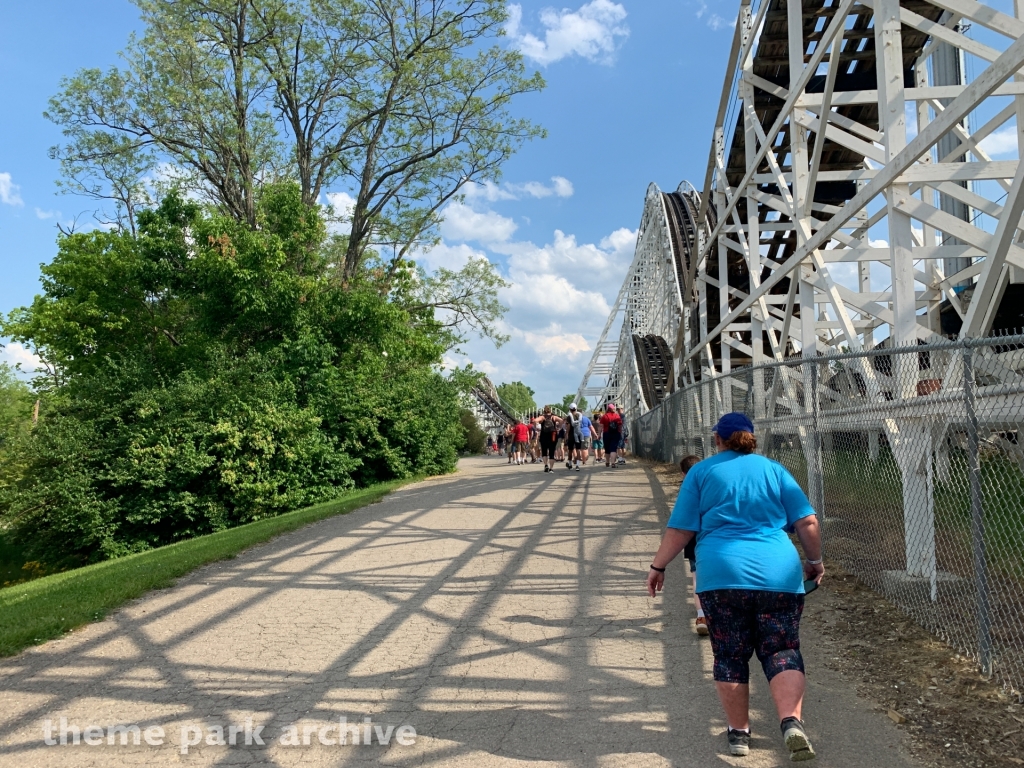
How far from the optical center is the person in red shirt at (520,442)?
2494 cm

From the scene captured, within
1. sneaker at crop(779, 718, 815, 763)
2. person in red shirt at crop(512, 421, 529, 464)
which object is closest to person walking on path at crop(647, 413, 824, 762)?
sneaker at crop(779, 718, 815, 763)

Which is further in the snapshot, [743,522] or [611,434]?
[611,434]

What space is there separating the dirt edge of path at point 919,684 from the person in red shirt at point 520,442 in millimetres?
19303

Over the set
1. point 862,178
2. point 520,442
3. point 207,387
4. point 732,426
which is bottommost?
point 520,442

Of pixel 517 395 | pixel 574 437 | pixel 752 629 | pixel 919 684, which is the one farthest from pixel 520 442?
pixel 517 395

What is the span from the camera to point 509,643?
5090 millimetres

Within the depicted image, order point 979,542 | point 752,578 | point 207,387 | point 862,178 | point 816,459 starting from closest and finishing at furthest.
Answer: point 752,578
point 979,542
point 816,459
point 862,178
point 207,387

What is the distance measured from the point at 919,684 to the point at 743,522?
159 cm

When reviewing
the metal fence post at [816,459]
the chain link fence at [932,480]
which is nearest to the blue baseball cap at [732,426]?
the chain link fence at [932,480]

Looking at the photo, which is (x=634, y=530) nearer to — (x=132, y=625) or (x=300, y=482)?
(x=132, y=625)

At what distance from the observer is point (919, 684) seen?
13.1 ft

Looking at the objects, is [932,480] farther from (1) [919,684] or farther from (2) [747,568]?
(2) [747,568]

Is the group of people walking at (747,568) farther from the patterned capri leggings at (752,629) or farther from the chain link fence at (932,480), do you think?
the chain link fence at (932,480)

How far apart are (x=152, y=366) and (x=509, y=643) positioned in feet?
47.7
